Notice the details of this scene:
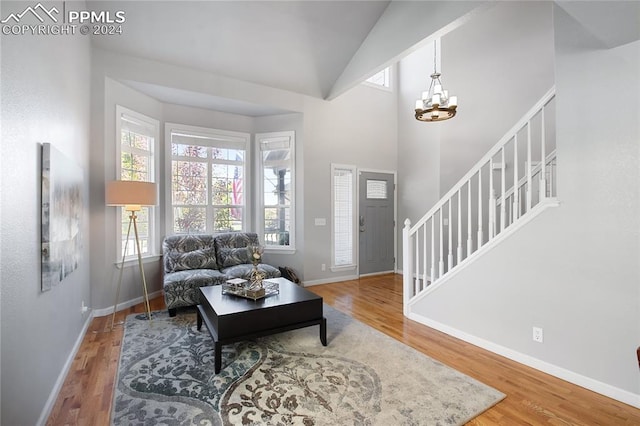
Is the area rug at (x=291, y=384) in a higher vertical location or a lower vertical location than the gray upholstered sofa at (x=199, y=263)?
lower

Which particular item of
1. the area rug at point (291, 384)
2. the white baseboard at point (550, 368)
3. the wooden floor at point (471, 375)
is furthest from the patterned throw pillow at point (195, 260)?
the white baseboard at point (550, 368)

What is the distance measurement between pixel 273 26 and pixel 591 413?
4.81 metres

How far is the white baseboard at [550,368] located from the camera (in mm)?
2129

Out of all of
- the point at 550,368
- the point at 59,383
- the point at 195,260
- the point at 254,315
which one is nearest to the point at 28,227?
the point at 59,383

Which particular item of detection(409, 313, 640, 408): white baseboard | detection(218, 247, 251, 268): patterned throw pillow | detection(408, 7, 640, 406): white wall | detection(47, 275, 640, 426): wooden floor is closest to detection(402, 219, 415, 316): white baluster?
detection(47, 275, 640, 426): wooden floor

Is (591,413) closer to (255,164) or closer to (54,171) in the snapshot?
(54,171)

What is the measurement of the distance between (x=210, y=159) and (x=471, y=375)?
15.1 feet

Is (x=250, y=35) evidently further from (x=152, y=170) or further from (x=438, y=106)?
(x=438, y=106)

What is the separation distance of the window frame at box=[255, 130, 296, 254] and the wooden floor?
→ 82.7 inches

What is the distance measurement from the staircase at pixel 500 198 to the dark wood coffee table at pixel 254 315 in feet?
4.49

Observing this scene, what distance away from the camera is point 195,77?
432 cm

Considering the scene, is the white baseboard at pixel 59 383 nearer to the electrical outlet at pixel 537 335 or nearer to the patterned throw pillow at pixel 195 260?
the patterned throw pillow at pixel 195 260

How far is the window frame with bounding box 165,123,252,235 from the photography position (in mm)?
4746

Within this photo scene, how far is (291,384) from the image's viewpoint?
2299mm
